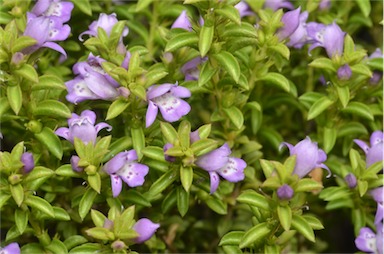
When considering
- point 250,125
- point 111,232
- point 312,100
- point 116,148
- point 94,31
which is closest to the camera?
point 111,232

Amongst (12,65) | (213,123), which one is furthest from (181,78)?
(12,65)

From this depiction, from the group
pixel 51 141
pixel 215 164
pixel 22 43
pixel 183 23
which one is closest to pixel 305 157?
pixel 215 164

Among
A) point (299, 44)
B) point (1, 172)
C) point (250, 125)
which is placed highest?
point (299, 44)

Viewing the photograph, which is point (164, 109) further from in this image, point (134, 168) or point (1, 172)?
point (1, 172)

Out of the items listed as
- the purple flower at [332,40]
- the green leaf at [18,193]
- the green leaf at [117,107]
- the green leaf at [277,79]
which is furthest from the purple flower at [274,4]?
the green leaf at [18,193]

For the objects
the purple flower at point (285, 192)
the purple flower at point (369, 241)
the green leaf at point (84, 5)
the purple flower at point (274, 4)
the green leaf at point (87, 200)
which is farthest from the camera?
the purple flower at point (274, 4)

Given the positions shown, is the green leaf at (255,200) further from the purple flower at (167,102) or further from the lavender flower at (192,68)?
the lavender flower at (192,68)

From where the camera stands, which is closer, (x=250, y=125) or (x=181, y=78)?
(x=181, y=78)
